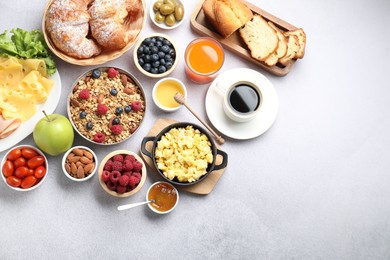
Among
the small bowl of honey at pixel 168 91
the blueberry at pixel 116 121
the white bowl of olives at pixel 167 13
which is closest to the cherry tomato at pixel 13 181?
the blueberry at pixel 116 121

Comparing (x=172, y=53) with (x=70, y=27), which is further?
(x=172, y=53)

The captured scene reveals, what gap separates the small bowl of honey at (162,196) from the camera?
1.85 metres

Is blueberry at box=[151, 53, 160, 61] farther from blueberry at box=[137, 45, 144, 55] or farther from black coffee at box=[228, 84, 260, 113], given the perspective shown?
black coffee at box=[228, 84, 260, 113]

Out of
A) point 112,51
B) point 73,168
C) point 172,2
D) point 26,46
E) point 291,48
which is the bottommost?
point 73,168

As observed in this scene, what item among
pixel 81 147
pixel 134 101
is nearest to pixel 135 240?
pixel 81 147

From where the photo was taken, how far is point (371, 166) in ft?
6.71

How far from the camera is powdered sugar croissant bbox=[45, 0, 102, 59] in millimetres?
1779

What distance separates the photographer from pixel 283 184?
1993mm

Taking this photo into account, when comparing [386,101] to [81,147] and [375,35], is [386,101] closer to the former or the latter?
[375,35]

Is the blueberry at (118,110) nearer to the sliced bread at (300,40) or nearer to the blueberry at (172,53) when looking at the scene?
the blueberry at (172,53)

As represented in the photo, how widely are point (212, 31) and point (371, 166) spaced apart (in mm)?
1016

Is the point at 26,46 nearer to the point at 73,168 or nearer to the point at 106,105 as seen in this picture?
the point at 106,105

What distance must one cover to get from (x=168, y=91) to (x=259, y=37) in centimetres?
49

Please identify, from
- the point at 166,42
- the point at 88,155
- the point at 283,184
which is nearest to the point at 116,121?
the point at 88,155
